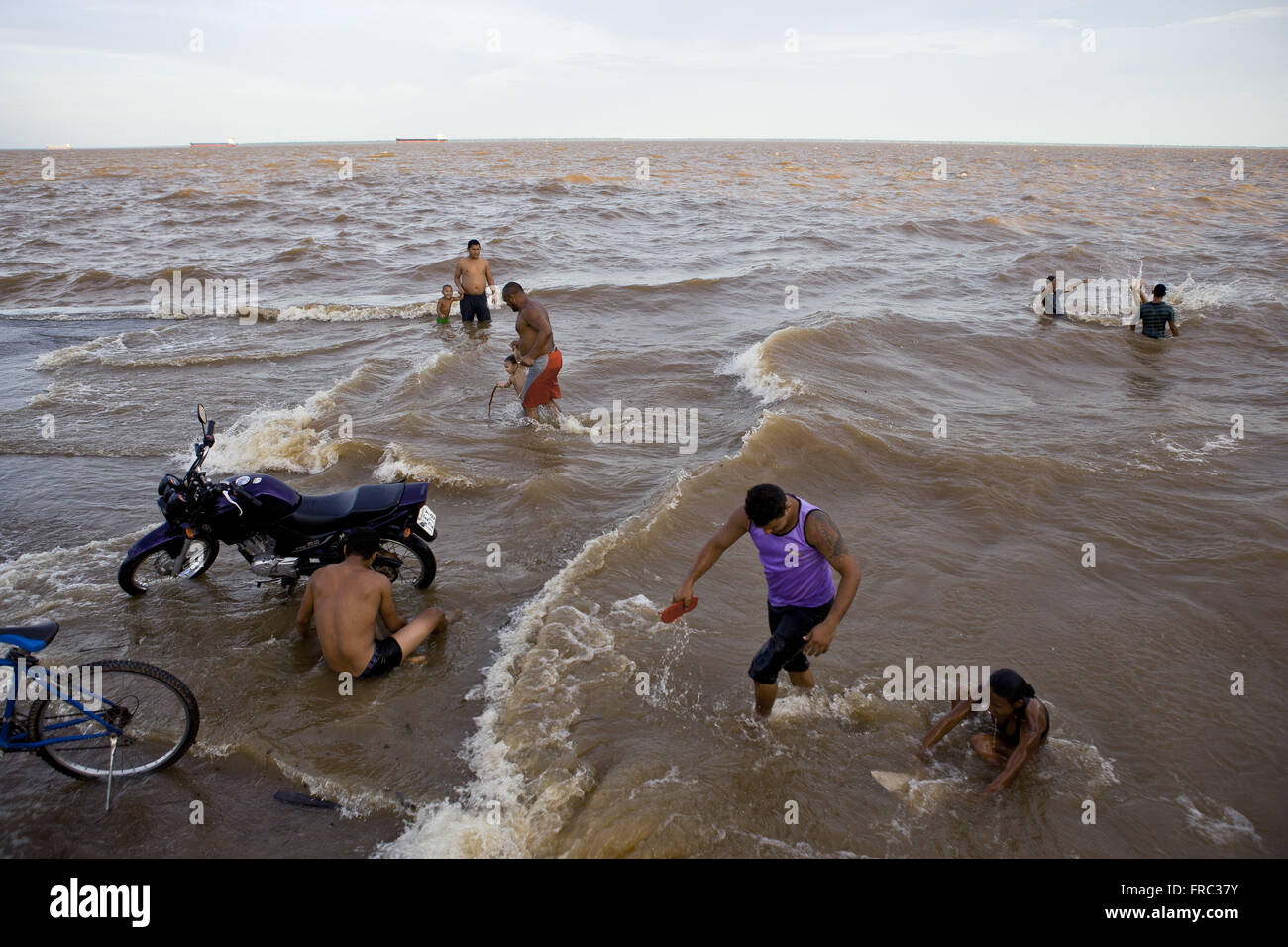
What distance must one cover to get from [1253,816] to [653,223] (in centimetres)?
2603

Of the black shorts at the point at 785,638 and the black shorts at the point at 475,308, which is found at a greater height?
the black shorts at the point at 475,308

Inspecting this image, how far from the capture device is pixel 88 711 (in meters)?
3.79

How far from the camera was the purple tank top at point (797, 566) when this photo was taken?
152 inches

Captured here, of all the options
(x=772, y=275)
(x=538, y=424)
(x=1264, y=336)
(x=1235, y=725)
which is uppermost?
(x=772, y=275)

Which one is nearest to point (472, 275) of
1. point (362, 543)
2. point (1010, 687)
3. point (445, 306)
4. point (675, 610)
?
point (445, 306)

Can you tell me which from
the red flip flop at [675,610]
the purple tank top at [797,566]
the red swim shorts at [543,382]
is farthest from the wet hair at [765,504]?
the red swim shorts at [543,382]

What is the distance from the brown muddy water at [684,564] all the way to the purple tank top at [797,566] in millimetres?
840

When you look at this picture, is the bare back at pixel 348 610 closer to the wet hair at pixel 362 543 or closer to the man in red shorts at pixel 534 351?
the wet hair at pixel 362 543

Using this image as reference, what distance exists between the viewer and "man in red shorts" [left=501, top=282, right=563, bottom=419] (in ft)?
27.4

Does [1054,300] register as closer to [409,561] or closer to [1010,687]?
[1010,687]

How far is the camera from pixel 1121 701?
4.49 metres

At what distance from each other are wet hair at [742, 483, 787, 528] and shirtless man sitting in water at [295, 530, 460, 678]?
221 cm
